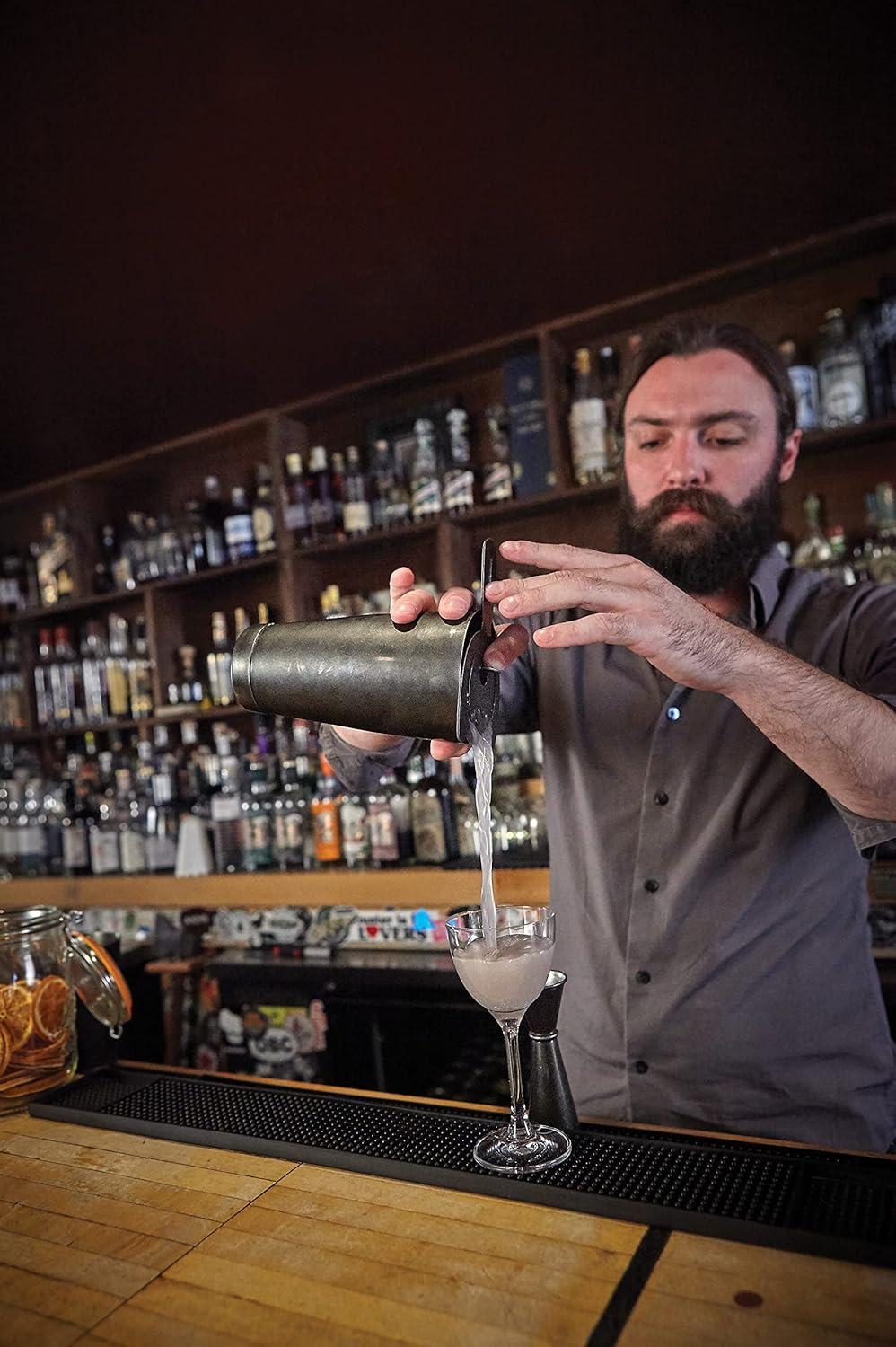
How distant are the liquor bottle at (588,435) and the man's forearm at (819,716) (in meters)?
1.64

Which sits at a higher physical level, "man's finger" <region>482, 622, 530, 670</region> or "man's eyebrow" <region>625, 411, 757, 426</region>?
"man's eyebrow" <region>625, 411, 757, 426</region>

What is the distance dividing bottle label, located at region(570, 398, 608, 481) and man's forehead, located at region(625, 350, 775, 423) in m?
1.03

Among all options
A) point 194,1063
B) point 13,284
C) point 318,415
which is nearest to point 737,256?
point 318,415

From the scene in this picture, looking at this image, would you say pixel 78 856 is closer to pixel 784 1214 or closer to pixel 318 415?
pixel 318 415

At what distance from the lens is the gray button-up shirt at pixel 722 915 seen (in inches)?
47.6

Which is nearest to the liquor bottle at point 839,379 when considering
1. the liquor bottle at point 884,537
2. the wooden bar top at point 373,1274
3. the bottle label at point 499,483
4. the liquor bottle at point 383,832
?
the liquor bottle at point 884,537

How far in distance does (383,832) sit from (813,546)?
1383 millimetres

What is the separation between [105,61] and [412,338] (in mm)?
1199

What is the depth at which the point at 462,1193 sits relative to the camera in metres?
0.77

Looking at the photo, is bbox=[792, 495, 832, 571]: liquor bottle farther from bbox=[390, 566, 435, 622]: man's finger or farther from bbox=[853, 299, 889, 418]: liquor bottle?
bbox=[390, 566, 435, 622]: man's finger

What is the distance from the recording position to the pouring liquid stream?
0.85 meters

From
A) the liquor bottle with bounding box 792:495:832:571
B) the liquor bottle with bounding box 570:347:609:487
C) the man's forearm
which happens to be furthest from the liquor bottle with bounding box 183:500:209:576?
the man's forearm

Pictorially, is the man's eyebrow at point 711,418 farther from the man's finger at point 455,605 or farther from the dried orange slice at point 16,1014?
the dried orange slice at point 16,1014

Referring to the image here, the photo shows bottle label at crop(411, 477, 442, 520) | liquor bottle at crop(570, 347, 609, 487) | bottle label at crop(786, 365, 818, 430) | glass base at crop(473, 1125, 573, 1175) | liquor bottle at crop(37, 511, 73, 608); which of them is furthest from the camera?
liquor bottle at crop(37, 511, 73, 608)
